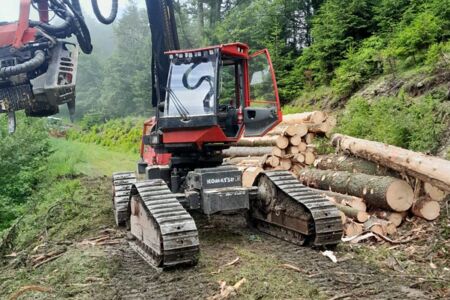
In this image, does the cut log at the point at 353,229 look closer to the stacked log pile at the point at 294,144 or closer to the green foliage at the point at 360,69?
the stacked log pile at the point at 294,144

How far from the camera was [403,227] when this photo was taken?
6938 mm

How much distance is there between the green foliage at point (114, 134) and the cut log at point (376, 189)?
50.8ft

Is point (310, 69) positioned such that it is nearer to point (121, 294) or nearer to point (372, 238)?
point (372, 238)

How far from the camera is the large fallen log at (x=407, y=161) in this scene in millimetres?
6031

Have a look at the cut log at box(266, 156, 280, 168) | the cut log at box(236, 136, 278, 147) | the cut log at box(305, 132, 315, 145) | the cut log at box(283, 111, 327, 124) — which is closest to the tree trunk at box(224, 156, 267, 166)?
the cut log at box(266, 156, 280, 168)

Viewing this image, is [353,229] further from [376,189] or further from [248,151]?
[248,151]

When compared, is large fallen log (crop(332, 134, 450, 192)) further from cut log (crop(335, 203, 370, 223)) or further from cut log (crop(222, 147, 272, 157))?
cut log (crop(222, 147, 272, 157))

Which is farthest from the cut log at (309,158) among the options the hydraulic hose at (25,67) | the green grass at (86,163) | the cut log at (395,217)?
the green grass at (86,163)

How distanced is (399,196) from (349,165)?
5.37 feet

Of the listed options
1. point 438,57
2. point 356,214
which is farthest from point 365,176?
point 438,57

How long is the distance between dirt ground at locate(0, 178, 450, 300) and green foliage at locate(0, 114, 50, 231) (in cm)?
718

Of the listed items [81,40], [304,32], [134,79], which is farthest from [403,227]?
[134,79]

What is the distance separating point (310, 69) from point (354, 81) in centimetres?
333

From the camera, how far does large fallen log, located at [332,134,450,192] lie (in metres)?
6.03
